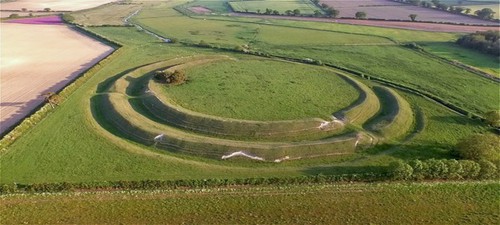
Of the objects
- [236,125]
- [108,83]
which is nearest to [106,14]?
[108,83]

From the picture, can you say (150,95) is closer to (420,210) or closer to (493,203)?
(420,210)

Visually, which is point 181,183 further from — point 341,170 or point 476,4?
point 476,4

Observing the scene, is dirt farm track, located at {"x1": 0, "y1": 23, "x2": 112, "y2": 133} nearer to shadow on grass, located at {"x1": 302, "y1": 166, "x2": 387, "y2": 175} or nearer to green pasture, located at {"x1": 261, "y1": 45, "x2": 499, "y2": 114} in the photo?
shadow on grass, located at {"x1": 302, "y1": 166, "x2": 387, "y2": 175}

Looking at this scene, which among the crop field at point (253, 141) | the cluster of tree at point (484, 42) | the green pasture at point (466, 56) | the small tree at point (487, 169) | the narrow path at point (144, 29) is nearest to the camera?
the crop field at point (253, 141)

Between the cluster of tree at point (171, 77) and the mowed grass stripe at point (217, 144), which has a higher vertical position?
the cluster of tree at point (171, 77)

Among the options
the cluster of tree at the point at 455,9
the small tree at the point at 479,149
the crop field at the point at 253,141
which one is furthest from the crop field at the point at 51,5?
the small tree at the point at 479,149

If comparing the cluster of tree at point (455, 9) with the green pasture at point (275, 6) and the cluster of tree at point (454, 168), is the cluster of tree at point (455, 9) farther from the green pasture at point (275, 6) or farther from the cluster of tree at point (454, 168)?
the cluster of tree at point (454, 168)

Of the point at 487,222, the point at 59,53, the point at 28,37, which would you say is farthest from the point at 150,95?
the point at 28,37
